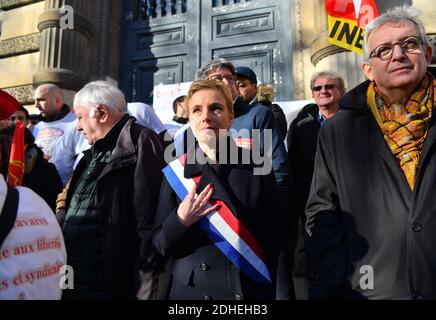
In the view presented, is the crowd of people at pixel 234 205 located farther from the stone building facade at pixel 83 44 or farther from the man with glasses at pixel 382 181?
the stone building facade at pixel 83 44

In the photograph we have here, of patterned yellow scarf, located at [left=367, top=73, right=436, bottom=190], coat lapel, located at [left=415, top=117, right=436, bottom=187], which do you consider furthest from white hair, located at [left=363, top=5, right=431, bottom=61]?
coat lapel, located at [left=415, top=117, right=436, bottom=187]

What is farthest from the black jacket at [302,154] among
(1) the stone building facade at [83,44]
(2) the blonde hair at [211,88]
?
(1) the stone building facade at [83,44]

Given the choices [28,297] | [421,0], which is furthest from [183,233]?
[421,0]

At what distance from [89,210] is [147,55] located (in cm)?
480

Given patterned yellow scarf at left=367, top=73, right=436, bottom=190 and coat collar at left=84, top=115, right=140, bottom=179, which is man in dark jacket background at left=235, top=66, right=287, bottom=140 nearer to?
coat collar at left=84, top=115, right=140, bottom=179

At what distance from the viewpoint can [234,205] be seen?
5.93 ft

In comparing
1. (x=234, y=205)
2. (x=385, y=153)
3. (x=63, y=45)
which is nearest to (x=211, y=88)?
(x=234, y=205)

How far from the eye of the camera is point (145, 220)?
2197 millimetres

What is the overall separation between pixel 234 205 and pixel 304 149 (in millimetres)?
1344

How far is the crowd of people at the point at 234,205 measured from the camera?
1.44 metres

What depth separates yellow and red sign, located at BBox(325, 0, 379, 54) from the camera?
3.96 metres

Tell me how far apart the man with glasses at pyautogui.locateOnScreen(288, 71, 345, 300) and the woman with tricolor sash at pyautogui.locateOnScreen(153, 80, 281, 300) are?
39.6 inches

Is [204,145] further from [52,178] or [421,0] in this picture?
[421,0]

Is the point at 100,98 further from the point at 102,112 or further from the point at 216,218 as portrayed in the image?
the point at 216,218
